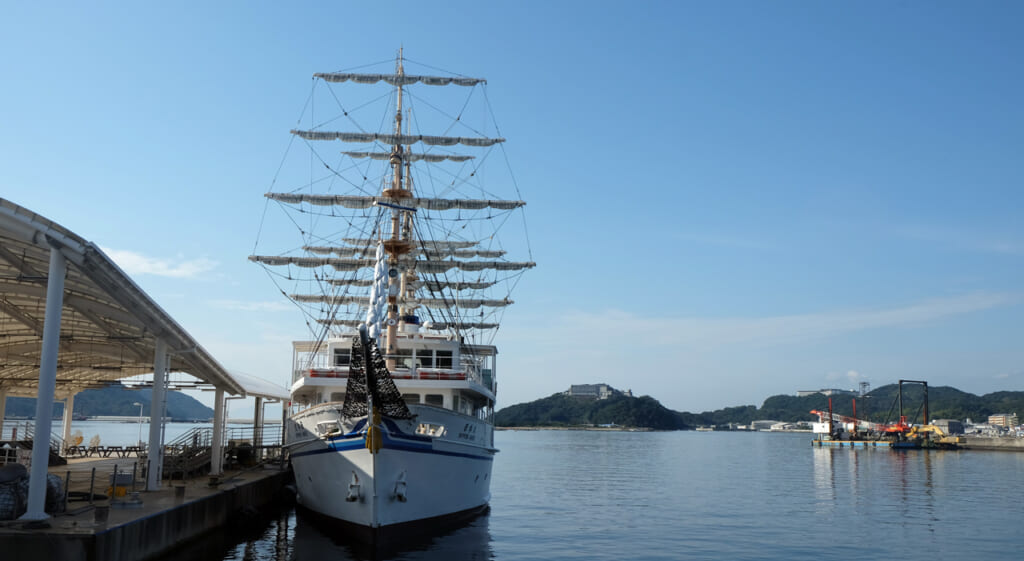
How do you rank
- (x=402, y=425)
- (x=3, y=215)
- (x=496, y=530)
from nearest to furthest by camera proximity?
1. (x=3, y=215)
2. (x=402, y=425)
3. (x=496, y=530)

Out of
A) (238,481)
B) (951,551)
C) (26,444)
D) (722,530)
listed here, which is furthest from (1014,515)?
(26,444)

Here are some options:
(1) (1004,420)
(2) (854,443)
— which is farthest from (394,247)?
→ (1) (1004,420)

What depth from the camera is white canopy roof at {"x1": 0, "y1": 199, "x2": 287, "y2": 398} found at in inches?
575

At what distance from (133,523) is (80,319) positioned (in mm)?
10088

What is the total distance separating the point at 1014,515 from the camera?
31594 mm

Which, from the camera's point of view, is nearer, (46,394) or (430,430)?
(46,394)

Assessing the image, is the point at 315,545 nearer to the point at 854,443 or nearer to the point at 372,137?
the point at 372,137

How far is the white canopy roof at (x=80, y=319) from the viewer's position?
47.9ft

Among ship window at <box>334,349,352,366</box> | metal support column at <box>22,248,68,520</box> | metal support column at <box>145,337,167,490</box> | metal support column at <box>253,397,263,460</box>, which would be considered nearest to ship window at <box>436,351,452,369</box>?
ship window at <box>334,349,352,366</box>

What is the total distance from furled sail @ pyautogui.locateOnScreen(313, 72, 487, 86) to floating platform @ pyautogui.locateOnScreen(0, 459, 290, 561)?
67.2ft

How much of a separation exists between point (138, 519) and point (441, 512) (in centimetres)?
914

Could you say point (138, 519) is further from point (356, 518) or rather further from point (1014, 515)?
point (1014, 515)

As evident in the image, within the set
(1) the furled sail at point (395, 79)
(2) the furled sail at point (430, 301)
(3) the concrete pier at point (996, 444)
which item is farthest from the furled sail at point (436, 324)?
(3) the concrete pier at point (996, 444)

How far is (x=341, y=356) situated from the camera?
2603 cm
